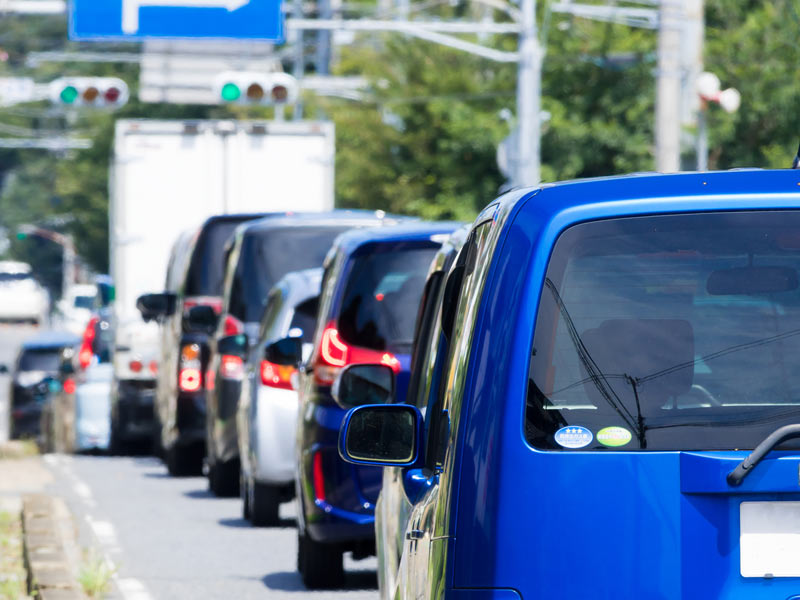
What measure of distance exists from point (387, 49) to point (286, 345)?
29875mm

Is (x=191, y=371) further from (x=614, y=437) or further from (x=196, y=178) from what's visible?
(x=614, y=437)

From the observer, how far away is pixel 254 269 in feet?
46.8

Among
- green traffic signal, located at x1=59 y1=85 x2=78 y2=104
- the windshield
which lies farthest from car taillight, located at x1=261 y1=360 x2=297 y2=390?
green traffic signal, located at x1=59 y1=85 x2=78 y2=104

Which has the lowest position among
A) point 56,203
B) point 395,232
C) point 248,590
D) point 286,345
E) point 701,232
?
point 56,203

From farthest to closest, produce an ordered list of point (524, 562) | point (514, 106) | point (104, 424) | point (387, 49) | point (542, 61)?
point (387, 49) → point (514, 106) → point (542, 61) → point (104, 424) → point (524, 562)

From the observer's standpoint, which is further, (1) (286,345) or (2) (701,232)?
(1) (286,345)

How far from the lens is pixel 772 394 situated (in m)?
4.05

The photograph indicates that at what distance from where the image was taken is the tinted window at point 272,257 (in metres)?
14.1

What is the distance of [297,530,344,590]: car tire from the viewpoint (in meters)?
9.67

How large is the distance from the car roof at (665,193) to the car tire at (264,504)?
8.14 m

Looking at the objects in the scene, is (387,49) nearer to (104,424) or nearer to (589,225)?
(104,424)

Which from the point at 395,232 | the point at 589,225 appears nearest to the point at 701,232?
the point at 589,225

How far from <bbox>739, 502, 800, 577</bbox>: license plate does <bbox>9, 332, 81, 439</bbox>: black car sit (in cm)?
3391

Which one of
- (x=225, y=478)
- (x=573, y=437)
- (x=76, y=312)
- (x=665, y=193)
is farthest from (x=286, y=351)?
(x=76, y=312)
